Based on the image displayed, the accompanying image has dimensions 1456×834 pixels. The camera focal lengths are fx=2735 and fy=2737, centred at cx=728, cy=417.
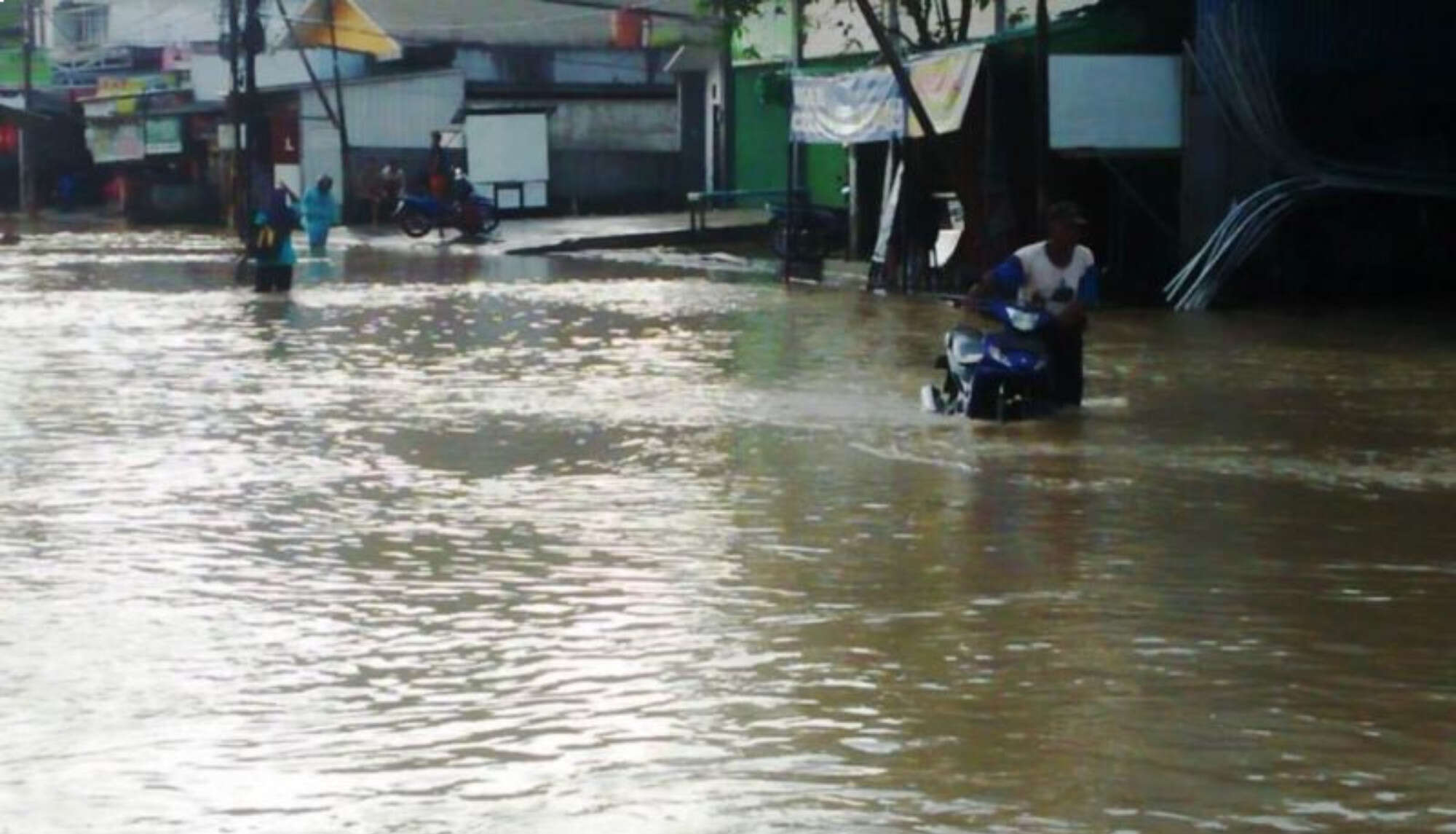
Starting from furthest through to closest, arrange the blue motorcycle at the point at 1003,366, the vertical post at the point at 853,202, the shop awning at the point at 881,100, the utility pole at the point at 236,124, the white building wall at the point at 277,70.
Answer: the white building wall at the point at 277,70 → the utility pole at the point at 236,124 → the vertical post at the point at 853,202 → the shop awning at the point at 881,100 → the blue motorcycle at the point at 1003,366

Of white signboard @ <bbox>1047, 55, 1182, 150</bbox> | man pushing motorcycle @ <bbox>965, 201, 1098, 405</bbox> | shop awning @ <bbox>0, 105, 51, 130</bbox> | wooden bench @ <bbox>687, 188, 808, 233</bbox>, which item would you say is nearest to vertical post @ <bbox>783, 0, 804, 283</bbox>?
wooden bench @ <bbox>687, 188, 808, 233</bbox>

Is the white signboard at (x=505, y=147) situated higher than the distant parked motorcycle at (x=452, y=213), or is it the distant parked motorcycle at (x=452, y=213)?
the white signboard at (x=505, y=147)

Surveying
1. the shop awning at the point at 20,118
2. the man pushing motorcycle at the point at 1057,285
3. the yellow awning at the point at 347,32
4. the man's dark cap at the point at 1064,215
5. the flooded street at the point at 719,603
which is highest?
the yellow awning at the point at 347,32

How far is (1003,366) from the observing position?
1541 cm

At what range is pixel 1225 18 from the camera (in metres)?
25.8

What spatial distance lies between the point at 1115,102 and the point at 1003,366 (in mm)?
11824

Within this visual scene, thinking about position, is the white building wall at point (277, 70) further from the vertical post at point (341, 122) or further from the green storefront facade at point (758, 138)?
the green storefront facade at point (758, 138)

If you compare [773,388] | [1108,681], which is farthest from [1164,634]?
[773,388]

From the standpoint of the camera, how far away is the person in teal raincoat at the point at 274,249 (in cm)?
3009

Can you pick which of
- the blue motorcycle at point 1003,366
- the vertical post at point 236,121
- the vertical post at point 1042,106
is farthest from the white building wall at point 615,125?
the blue motorcycle at point 1003,366

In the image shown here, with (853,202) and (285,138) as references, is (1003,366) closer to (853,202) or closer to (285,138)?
(853,202)

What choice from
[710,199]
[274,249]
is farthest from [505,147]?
[274,249]

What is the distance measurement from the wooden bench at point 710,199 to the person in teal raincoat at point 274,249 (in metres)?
7.65

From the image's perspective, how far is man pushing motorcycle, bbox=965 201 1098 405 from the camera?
620 inches
